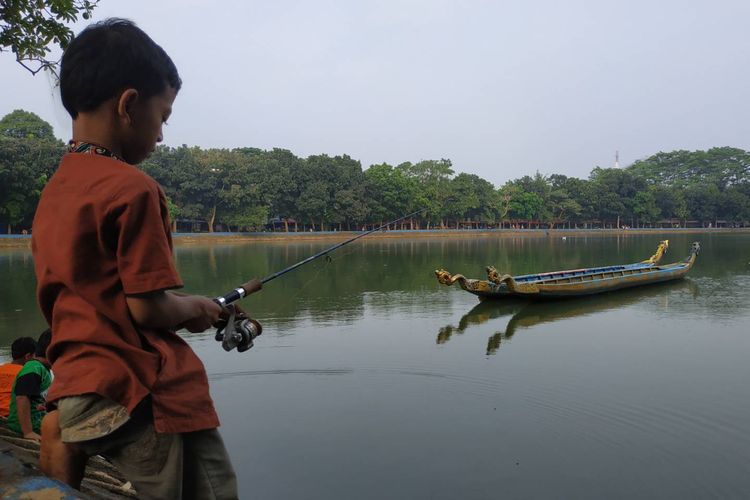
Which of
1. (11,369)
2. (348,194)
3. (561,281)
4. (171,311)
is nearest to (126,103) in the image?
(171,311)

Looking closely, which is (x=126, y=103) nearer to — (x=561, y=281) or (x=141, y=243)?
(x=141, y=243)

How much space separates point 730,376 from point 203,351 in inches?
262

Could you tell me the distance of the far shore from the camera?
3825 centimetres

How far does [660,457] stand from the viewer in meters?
4.59

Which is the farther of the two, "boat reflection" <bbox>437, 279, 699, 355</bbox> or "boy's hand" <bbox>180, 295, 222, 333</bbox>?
"boat reflection" <bbox>437, 279, 699, 355</bbox>

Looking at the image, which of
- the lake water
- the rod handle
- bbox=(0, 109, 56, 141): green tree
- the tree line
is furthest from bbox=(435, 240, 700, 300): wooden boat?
bbox=(0, 109, 56, 141): green tree

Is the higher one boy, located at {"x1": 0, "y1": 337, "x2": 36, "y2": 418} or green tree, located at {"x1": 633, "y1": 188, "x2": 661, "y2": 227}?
green tree, located at {"x1": 633, "y1": 188, "x2": 661, "y2": 227}

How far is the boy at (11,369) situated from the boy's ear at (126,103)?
299 cm

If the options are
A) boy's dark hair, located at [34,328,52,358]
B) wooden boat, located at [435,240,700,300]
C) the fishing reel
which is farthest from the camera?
wooden boat, located at [435,240,700,300]

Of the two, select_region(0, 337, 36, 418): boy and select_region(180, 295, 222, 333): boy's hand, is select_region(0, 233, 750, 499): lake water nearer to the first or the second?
select_region(0, 337, 36, 418): boy

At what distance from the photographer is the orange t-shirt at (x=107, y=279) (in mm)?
1226

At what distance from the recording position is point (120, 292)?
4.22 ft

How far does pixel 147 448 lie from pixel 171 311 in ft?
1.10

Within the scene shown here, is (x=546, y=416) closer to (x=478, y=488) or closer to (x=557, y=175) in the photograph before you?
(x=478, y=488)
